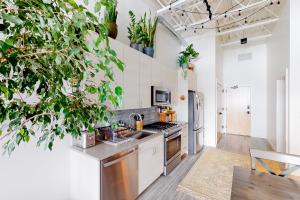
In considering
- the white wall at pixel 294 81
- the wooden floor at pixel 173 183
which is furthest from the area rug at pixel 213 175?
the white wall at pixel 294 81

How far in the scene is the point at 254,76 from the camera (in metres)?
5.93

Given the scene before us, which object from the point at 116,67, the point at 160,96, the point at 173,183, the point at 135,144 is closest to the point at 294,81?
the point at 160,96

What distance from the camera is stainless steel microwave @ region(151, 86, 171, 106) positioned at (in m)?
3.00

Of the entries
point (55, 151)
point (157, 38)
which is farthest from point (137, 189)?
point (157, 38)

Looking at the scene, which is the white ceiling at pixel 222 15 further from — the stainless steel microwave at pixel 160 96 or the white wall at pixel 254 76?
the stainless steel microwave at pixel 160 96

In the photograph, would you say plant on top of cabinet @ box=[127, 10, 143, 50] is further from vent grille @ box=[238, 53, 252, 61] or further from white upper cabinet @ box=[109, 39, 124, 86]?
vent grille @ box=[238, 53, 252, 61]

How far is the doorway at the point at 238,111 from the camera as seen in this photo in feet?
20.1

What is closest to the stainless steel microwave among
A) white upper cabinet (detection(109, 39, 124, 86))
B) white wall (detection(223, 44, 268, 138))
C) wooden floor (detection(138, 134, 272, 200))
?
white upper cabinet (detection(109, 39, 124, 86))

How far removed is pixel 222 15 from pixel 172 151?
11.5 ft

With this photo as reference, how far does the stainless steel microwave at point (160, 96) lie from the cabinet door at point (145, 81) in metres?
0.16

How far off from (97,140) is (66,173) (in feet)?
1.80

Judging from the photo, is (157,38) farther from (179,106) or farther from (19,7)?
(19,7)

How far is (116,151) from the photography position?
1.76m

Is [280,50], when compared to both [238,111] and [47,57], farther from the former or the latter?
[47,57]
